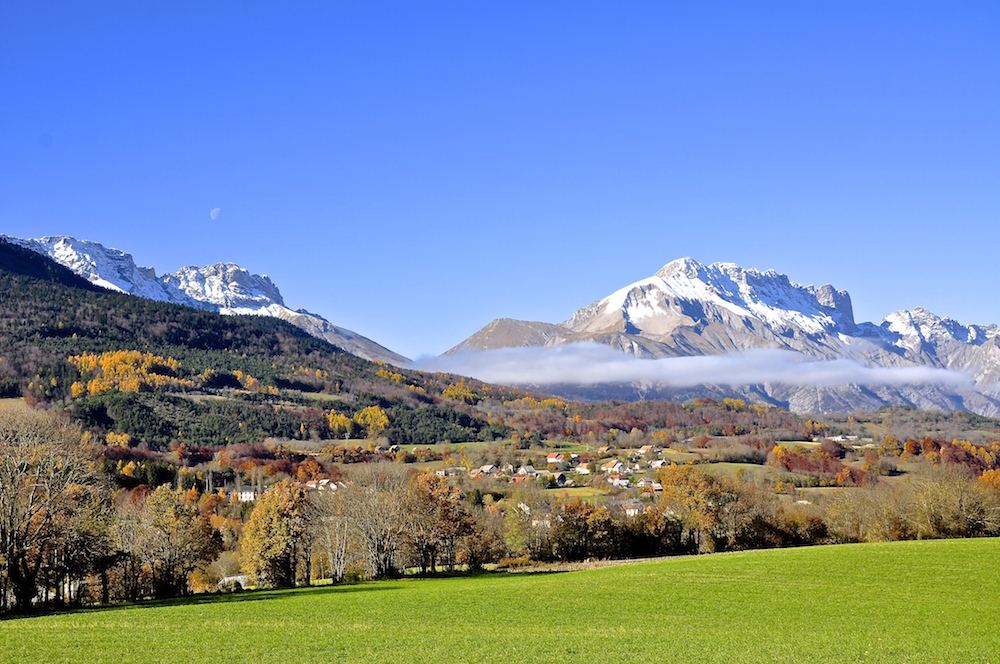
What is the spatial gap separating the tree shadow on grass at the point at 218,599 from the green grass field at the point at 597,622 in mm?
544

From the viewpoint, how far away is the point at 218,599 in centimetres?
6450

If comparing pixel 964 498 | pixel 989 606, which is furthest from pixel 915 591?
pixel 964 498

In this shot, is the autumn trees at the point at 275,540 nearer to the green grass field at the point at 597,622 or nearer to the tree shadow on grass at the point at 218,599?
the tree shadow on grass at the point at 218,599

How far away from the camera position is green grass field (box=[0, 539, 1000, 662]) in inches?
1475

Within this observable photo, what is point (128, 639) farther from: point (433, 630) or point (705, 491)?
point (705, 491)

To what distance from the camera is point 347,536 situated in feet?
307

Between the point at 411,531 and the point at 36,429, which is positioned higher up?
the point at 36,429

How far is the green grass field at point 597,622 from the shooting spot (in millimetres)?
37469

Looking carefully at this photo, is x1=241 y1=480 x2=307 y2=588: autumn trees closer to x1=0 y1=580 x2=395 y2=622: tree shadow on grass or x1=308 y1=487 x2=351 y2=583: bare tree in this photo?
x1=308 y1=487 x2=351 y2=583: bare tree

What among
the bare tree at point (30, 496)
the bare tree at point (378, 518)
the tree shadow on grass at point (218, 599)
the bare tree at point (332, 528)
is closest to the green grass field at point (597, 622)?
the tree shadow on grass at point (218, 599)

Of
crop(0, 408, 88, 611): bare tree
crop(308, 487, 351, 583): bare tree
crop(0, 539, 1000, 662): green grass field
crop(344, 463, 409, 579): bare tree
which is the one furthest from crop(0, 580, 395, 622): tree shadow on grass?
crop(308, 487, 351, 583): bare tree

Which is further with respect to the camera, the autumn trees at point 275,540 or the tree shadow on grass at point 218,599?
the autumn trees at point 275,540

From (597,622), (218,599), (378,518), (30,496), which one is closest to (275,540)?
(378,518)

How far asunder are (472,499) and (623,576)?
74692 mm
